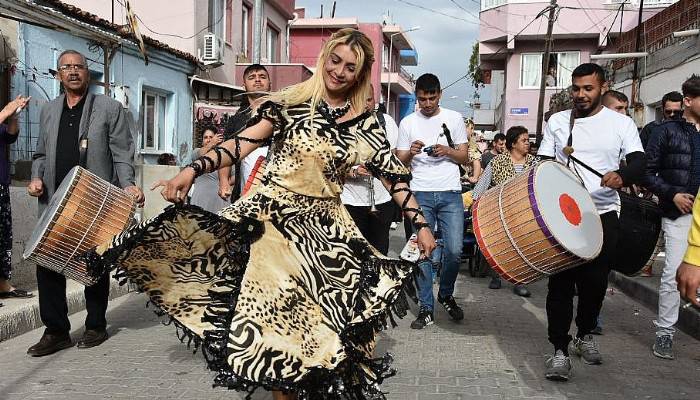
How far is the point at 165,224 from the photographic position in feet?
10.8

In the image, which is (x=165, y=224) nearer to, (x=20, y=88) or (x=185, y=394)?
(x=185, y=394)

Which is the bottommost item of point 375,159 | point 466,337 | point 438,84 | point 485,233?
point 466,337

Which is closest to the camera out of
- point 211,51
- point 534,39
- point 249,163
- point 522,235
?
point 522,235

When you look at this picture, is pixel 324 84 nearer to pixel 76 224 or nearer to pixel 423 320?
pixel 76 224

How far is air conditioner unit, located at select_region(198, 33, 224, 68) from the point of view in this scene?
58.0 feet

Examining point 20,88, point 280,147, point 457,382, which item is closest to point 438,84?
point 457,382

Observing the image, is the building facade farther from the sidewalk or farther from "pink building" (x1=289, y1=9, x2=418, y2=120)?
"pink building" (x1=289, y1=9, x2=418, y2=120)

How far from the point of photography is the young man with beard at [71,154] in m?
5.57

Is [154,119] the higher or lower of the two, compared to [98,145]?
higher

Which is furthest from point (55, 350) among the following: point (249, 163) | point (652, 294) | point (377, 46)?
point (377, 46)

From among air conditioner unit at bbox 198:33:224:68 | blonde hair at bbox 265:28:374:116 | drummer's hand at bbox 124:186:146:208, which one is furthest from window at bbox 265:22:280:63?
blonde hair at bbox 265:28:374:116

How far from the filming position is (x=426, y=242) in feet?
12.2

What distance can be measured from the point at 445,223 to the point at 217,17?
14.5 m

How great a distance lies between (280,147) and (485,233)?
206cm
